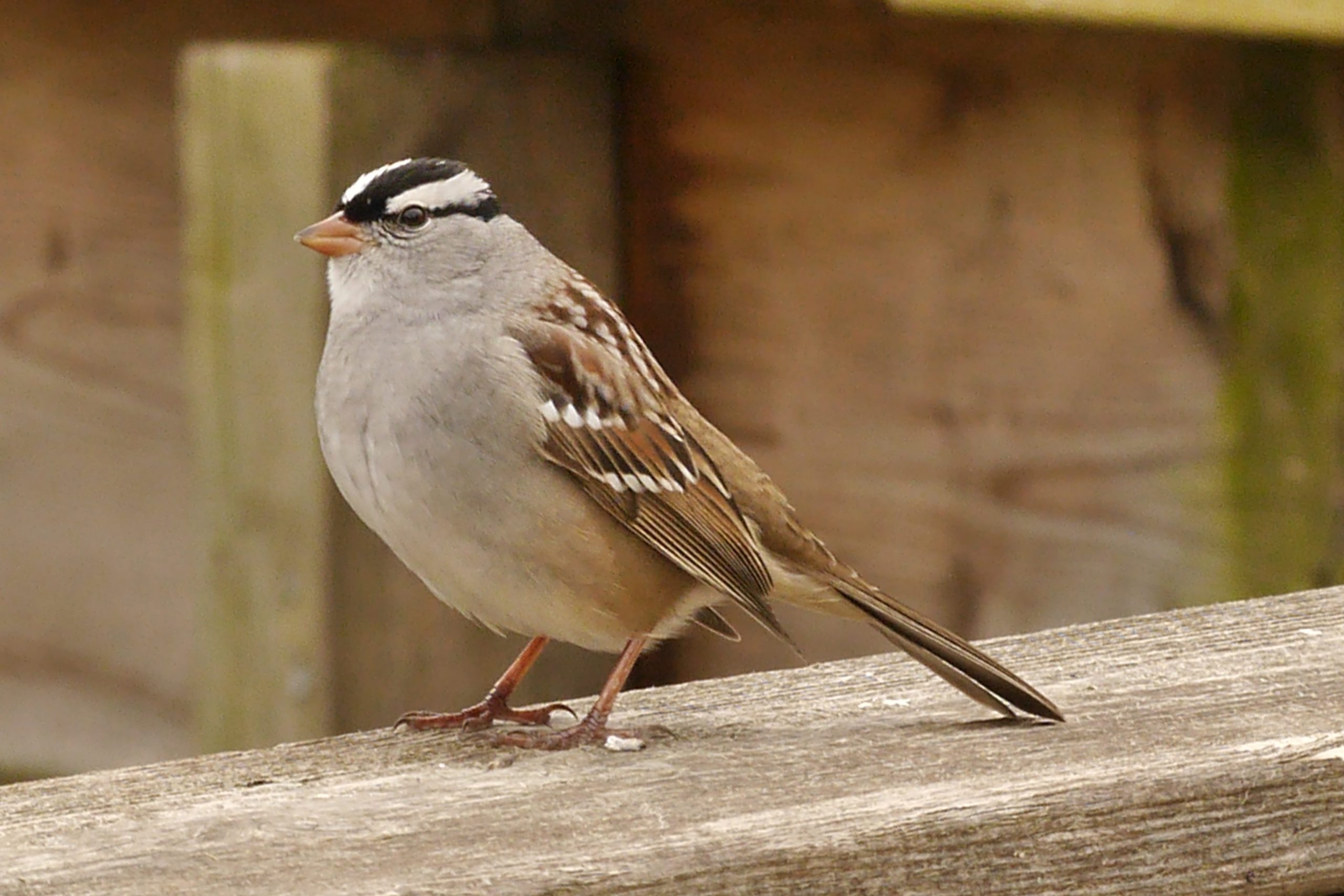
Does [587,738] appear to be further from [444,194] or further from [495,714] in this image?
[444,194]

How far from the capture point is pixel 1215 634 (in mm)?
2500

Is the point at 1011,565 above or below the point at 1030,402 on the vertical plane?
below

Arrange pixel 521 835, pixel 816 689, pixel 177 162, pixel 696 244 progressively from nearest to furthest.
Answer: pixel 521 835, pixel 816 689, pixel 696 244, pixel 177 162

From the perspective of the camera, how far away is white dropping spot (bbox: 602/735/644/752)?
2264 mm

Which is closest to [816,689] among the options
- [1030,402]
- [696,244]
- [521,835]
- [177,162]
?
[521,835]

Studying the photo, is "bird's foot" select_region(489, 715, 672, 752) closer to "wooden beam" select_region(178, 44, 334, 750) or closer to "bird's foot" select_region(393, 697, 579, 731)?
"bird's foot" select_region(393, 697, 579, 731)

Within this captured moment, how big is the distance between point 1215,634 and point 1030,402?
2.42 feet

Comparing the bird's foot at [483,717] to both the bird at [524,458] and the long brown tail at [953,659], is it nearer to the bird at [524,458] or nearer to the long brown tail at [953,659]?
the bird at [524,458]

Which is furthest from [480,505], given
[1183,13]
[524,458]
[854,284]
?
[1183,13]

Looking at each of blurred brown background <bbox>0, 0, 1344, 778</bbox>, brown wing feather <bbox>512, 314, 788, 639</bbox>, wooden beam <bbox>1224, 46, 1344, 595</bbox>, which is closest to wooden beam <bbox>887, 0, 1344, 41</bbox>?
blurred brown background <bbox>0, 0, 1344, 778</bbox>

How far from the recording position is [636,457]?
2838 mm

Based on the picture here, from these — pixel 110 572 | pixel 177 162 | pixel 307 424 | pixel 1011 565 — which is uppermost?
pixel 177 162

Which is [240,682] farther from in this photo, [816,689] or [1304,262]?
[1304,262]

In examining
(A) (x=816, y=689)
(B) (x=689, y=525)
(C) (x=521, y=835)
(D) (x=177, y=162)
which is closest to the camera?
(C) (x=521, y=835)
